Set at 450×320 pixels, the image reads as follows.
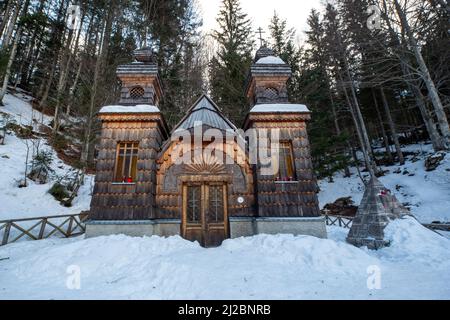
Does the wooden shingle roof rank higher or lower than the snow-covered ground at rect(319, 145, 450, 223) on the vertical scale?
higher

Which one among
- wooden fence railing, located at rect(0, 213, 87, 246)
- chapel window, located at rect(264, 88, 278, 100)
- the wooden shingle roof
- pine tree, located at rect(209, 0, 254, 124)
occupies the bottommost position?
wooden fence railing, located at rect(0, 213, 87, 246)

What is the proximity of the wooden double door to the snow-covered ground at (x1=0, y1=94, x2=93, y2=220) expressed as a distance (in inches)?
324

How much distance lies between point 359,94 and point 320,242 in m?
24.0

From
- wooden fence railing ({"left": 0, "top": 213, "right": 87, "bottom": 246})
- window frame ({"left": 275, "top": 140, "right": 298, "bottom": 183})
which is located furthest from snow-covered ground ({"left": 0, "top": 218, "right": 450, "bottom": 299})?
window frame ({"left": 275, "top": 140, "right": 298, "bottom": 183})

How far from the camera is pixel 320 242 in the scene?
7.23 m

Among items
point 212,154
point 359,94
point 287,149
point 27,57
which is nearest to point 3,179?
point 212,154

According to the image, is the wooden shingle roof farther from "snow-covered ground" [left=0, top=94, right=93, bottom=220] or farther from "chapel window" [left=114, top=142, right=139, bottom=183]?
"snow-covered ground" [left=0, top=94, right=93, bottom=220]

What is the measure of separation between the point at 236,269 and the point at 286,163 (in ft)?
17.2

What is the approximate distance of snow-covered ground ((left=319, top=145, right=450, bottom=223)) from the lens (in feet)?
43.4

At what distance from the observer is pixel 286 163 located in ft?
31.3

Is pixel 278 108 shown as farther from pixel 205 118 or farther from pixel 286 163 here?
pixel 205 118

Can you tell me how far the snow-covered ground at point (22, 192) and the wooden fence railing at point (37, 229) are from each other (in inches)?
49.6

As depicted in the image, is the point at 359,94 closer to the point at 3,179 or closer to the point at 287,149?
the point at 287,149

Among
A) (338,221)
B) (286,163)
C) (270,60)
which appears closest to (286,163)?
(286,163)
